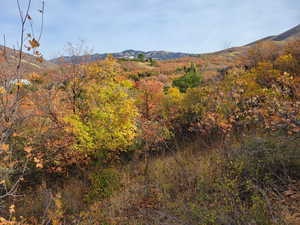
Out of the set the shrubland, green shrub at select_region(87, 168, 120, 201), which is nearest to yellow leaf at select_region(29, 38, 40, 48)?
the shrubland

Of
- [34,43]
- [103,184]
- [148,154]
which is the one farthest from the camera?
[148,154]

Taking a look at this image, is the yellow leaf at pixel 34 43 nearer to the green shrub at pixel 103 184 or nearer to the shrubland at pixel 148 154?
the shrubland at pixel 148 154

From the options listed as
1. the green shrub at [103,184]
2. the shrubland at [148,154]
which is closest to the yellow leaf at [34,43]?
the shrubland at [148,154]

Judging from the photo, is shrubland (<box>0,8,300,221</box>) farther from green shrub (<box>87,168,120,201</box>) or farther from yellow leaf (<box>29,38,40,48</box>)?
yellow leaf (<box>29,38,40,48</box>)

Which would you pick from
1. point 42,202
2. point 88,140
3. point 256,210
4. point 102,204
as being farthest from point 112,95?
point 256,210

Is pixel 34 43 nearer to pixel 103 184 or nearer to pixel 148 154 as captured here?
pixel 103 184

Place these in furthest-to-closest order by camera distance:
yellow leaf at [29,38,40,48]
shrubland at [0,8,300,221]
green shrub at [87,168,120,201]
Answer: green shrub at [87,168,120,201] → shrubland at [0,8,300,221] → yellow leaf at [29,38,40,48]

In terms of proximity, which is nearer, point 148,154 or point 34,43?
point 34,43

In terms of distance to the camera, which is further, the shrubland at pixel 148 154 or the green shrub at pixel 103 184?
the green shrub at pixel 103 184

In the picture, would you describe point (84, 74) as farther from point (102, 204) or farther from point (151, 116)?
point (102, 204)

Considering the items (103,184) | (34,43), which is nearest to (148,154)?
(103,184)

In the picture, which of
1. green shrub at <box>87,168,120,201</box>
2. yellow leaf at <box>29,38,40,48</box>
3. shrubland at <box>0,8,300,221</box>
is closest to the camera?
yellow leaf at <box>29,38,40,48</box>

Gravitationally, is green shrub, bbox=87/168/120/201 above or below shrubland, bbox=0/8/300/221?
below

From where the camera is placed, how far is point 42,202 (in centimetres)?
872
